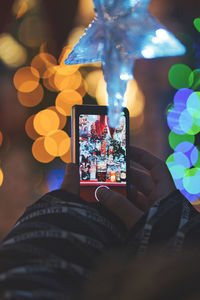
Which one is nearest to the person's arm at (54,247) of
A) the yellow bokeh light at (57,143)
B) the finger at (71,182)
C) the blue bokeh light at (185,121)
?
the finger at (71,182)

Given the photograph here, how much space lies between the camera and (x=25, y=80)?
8.25 feet

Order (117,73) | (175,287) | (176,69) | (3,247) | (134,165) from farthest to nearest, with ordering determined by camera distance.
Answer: (176,69), (134,165), (117,73), (3,247), (175,287)

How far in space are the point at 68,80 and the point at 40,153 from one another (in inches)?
25.9

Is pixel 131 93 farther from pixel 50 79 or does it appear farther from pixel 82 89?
pixel 50 79

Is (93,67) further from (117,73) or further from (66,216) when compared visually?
(66,216)

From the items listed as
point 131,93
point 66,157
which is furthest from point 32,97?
point 131,93

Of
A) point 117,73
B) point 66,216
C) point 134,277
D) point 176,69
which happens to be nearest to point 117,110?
point 117,73

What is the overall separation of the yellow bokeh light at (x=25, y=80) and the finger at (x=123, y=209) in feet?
6.95

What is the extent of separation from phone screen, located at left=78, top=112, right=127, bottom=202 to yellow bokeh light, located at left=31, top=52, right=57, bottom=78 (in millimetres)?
1711

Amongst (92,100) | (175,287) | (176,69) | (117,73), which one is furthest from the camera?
(92,100)

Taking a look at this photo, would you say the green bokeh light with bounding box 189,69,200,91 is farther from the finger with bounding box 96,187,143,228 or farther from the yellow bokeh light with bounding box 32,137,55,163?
the finger with bounding box 96,187,143,228

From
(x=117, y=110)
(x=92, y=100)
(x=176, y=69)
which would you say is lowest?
(x=117, y=110)

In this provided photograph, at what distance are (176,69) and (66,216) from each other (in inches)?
93.6

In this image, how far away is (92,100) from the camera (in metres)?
2.74
